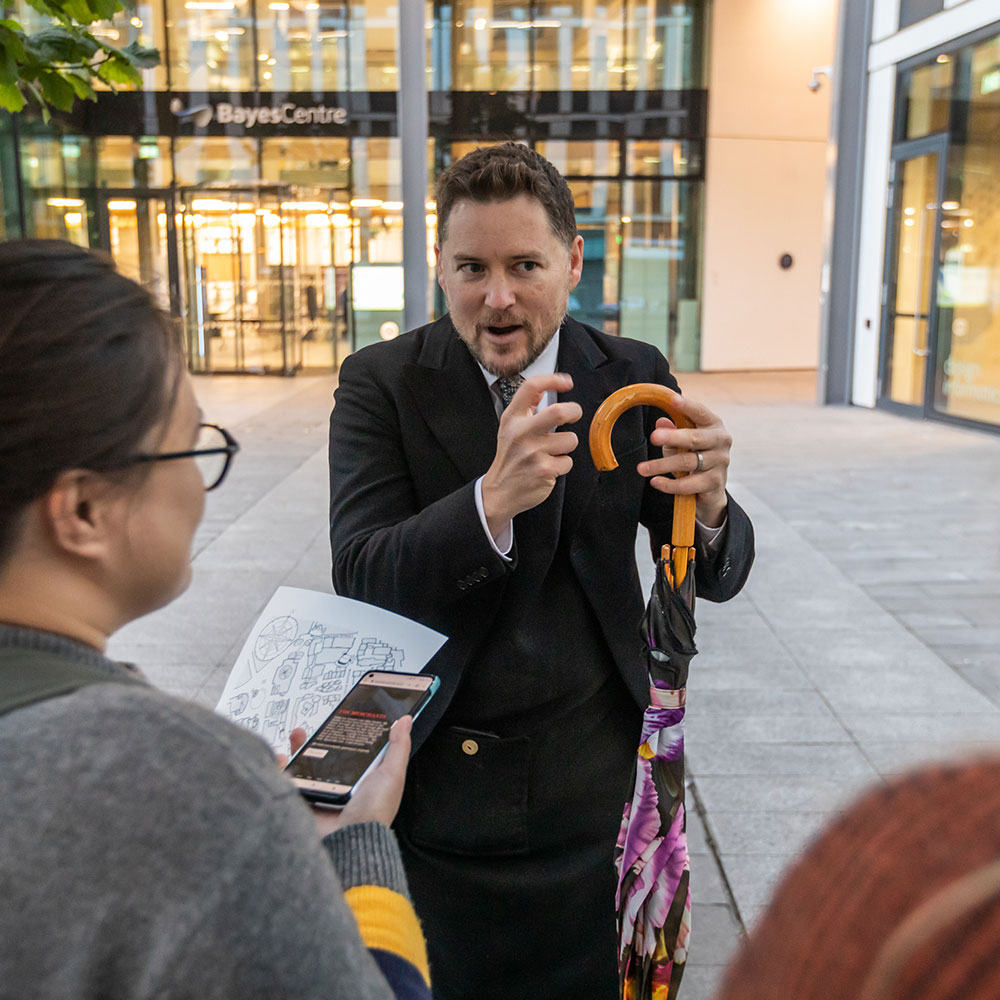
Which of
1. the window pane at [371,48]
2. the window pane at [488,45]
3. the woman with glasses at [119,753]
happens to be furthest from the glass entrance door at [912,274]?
the woman with glasses at [119,753]

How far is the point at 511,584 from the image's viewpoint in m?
1.93

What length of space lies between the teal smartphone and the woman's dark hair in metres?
0.47

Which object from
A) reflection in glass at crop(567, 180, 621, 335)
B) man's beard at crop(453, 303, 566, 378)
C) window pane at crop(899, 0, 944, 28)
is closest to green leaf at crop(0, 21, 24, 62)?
man's beard at crop(453, 303, 566, 378)

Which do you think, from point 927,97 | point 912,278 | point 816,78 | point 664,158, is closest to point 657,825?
point 912,278

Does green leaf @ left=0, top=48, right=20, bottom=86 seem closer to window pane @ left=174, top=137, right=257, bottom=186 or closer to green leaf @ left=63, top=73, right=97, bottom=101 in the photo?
green leaf @ left=63, top=73, right=97, bottom=101

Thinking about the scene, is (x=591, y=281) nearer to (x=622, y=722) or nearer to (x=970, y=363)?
(x=970, y=363)

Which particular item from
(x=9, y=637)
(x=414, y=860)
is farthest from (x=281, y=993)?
(x=414, y=860)

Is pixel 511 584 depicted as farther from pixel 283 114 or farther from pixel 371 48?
Result: pixel 371 48

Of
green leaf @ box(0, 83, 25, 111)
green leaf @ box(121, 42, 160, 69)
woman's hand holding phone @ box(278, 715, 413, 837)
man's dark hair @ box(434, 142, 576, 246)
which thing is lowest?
woman's hand holding phone @ box(278, 715, 413, 837)

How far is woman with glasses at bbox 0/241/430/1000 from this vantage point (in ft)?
2.54

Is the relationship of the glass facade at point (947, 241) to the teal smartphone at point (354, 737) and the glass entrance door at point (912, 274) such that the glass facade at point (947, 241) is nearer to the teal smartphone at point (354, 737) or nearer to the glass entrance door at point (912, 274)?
the glass entrance door at point (912, 274)

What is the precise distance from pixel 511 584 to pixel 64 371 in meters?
1.11

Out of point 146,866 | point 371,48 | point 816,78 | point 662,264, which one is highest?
point 371,48

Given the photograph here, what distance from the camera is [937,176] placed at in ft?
42.1
